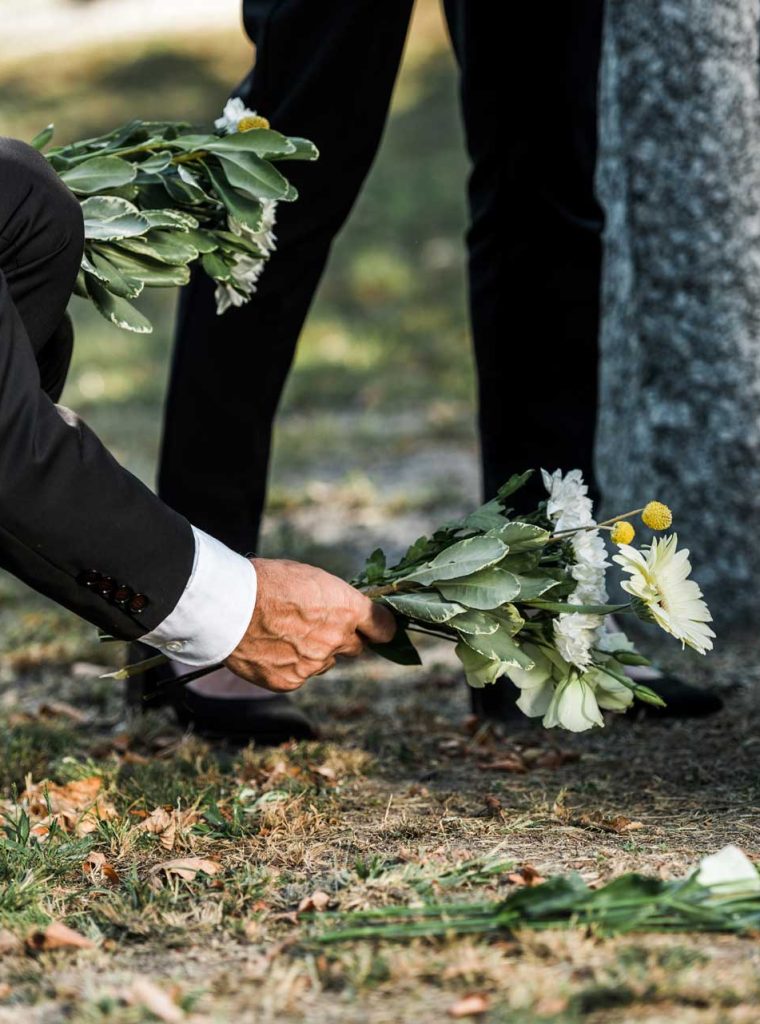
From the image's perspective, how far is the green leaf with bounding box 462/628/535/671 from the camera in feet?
6.05

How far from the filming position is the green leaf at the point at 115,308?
206 cm

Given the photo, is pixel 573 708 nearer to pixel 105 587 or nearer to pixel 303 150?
pixel 105 587

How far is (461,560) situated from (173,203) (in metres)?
0.77

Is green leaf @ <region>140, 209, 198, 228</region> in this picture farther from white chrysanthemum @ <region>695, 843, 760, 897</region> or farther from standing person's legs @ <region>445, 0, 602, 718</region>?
white chrysanthemum @ <region>695, 843, 760, 897</region>

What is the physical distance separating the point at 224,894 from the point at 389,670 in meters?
1.53

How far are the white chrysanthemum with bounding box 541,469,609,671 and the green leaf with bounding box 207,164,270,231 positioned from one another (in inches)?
24.4

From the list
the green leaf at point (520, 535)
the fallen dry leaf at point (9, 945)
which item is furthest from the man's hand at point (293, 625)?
the fallen dry leaf at point (9, 945)

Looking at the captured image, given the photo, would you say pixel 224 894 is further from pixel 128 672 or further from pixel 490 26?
pixel 490 26

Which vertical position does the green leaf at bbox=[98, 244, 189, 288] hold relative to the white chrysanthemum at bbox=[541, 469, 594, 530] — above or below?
above

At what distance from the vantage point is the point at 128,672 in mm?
1938

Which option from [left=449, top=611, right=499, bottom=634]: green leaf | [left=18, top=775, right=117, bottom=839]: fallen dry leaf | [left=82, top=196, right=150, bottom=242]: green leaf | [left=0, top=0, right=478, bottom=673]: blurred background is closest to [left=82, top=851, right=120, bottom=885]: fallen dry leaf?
[left=18, top=775, right=117, bottom=839]: fallen dry leaf

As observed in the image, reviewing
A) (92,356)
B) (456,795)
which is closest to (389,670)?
(456,795)

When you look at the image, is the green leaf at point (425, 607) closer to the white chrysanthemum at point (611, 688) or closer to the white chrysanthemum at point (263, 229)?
the white chrysanthemum at point (611, 688)

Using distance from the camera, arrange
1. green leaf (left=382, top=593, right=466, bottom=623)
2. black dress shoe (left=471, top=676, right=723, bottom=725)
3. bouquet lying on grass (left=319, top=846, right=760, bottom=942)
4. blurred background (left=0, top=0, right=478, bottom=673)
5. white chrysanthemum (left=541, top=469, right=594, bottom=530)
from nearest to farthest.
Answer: bouquet lying on grass (left=319, top=846, right=760, bottom=942), green leaf (left=382, top=593, right=466, bottom=623), white chrysanthemum (left=541, top=469, right=594, bottom=530), black dress shoe (left=471, top=676, right=723, bottom=725), blurred background (left=0, top=0, right=478, bottom=673)
